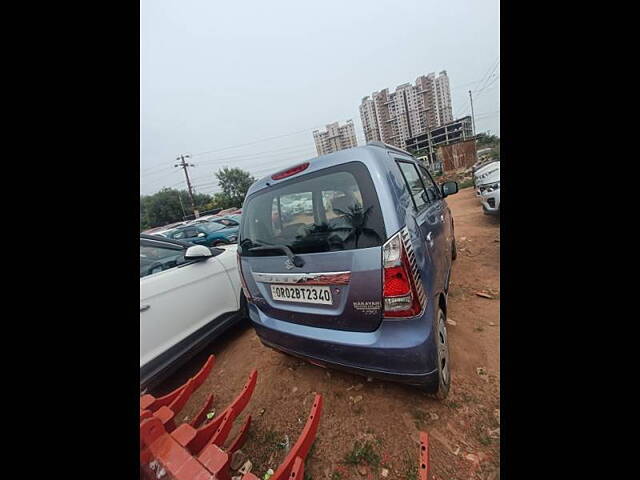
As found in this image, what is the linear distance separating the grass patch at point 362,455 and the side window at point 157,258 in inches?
81.9

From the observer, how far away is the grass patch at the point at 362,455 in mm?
1297

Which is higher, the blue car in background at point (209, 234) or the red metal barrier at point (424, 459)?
the blue car in background at point (209, 234)

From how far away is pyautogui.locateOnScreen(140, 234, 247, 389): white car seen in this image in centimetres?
190

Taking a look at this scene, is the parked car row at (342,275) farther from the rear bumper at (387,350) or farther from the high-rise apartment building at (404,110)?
the high-rise apartment building at (404,110)

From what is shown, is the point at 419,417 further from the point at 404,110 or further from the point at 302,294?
the point at 404,110

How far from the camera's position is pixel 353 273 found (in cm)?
121

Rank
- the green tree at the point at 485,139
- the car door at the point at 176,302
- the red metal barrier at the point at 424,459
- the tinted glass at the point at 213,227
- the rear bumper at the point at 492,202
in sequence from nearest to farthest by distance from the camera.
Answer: the red metal barrier at the point at 424,459
the car door at the point at 176,302
the rear bumper at the point at 492,202
the tinted glass at the point at 213,227
the green tree at the point at 485,139

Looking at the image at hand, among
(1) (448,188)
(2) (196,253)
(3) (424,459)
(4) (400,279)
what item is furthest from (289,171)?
(1) (448,188)

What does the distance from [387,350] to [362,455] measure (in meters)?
0.68

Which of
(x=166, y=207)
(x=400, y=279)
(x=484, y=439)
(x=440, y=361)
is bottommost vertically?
(x=484, y=439)

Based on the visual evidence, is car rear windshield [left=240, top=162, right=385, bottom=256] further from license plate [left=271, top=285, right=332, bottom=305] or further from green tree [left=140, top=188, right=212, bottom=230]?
green tree [left=140, top=188, right=212, bottom=230]

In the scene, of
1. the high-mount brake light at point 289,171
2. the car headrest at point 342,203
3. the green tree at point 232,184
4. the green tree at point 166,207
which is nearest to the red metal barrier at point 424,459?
the car headrest at point 342,203
